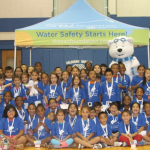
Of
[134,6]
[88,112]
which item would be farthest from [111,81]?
[134,6]

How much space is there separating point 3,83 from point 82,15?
250 cm

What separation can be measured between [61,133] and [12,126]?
868mm

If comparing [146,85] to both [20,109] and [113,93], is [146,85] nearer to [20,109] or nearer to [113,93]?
[113,93]

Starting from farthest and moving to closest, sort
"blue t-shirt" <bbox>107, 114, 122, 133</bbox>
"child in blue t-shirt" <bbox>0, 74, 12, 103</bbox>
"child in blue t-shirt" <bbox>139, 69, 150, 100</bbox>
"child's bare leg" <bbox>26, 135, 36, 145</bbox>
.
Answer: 1. "child in blue t-shirt" <bbox>139, 69, 150, 100</bbox>
2. "child in blue t-shirt" <bbox>0, 74, 12, 103</bbox>
3. "blue t-shirt" <bbox>107, 114, 122, 133</bbox>
4. "child's bare leg" <bbox>26, 135, 36, 145</bbox>

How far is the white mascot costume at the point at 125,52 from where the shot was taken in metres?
5.90

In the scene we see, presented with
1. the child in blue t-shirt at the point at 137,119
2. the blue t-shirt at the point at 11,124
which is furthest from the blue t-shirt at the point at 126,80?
the blue t-shirt at the point at 11,124

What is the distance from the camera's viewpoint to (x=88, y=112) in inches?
186

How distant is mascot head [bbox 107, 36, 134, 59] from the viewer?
19.2ft

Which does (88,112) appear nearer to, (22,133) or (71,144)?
(71,144)

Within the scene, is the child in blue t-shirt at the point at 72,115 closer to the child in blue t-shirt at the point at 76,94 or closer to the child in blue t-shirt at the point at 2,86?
the child in blue t-shirt at the point at 76,94

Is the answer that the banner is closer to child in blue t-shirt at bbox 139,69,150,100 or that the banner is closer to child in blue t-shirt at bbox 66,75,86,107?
child in blue t-shirt at bbox 139,69,150,100

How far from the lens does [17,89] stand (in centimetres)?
550

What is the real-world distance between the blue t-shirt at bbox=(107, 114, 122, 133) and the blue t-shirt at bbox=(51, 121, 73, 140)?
0.86m

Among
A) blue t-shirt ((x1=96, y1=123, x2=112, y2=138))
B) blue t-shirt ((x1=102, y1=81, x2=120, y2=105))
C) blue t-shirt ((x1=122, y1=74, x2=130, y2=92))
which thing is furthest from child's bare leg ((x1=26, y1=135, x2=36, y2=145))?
blue t-shirt ((x1=122, y1=74, x2=130, y2=92))
